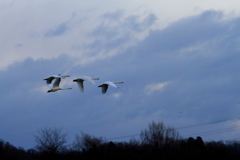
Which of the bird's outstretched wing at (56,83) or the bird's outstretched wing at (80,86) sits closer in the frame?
the bird's outstretched wing at (80,86)

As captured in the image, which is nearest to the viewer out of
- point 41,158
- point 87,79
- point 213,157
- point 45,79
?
point 87,79

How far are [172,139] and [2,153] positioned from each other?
28.9 m

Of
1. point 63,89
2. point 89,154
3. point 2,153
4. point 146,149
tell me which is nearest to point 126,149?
point 146,149

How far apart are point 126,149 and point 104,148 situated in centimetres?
480

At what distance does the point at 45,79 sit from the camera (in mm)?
33844

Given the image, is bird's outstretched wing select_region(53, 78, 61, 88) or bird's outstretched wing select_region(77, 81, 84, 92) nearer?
bird's outstretched wing select_region(77, 81, 84, 92)

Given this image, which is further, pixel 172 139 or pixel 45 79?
pixel 172 139

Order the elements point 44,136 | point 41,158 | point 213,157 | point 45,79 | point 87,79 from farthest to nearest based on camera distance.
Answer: point 213,157, point 44,136, point 41,158, point 45,79, point 87,79

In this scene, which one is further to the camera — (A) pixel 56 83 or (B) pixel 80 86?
(A) pixel 56 83

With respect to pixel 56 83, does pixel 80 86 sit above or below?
below

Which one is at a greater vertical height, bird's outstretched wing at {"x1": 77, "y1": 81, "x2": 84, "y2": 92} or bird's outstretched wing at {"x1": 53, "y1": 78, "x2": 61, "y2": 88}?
bird's outstretched wing at {"x1": 53, "y1": 78, "x2": 61, "y2": 88}

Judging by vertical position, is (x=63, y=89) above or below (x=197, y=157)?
above

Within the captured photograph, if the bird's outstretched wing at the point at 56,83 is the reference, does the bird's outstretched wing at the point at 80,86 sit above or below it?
below

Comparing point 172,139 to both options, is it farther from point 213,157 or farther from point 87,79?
point 87,79
